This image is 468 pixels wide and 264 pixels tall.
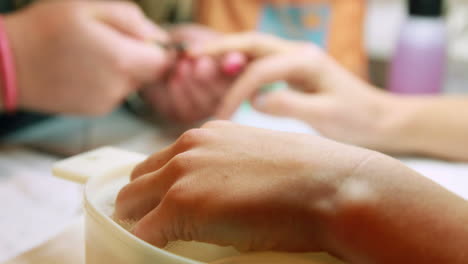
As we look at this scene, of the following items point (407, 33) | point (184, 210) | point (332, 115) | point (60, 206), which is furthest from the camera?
point (407, 33)

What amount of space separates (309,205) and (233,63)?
0.37 m

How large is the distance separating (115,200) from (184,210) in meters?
0.06

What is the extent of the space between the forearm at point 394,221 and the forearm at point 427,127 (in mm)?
294

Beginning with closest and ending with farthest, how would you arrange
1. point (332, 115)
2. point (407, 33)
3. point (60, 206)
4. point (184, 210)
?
point (184, 210)
point (60, 206)
point (332, 115)
point (407, 33)

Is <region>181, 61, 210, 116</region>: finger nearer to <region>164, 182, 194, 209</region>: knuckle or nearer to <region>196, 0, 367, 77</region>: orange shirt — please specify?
<region>196, 0, 367, 77</region>: orange shirt

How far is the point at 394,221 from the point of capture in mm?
193

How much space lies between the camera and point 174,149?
250 millimetres

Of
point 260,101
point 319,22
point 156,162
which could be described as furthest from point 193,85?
point 156,162

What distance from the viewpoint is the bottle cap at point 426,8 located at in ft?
1.98

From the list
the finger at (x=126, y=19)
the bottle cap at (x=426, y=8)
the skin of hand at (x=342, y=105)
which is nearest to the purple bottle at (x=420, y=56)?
the bottle cap at (x=426, y=8)

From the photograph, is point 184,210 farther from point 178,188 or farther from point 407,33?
point 407,33

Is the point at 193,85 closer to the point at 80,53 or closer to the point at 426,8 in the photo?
the point at 80,53

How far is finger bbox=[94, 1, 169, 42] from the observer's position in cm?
56

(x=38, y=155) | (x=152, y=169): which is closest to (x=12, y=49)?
(x=38, y=155)
